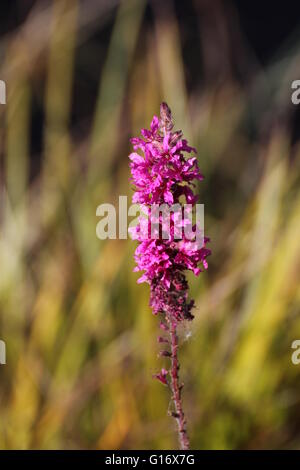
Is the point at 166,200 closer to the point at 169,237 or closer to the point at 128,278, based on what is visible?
A: the point at 169,237

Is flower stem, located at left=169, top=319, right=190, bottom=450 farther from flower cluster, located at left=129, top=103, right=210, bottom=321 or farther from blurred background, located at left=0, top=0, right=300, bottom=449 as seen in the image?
blurred background, located at left=0, top=0, right=300, bottom=449

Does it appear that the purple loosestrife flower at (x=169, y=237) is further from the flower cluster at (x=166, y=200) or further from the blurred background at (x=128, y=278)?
the blurred background at (x=128, y=278)

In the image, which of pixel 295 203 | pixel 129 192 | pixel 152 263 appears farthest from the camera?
pixel 129 192

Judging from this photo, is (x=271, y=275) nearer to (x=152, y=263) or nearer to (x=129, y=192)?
(x=129, y=192)

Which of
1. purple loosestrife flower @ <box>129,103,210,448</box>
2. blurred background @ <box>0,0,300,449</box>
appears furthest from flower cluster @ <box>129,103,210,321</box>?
blurred background @ <box>0,0,300,449</box>

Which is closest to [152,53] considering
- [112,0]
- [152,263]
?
[112,0]
